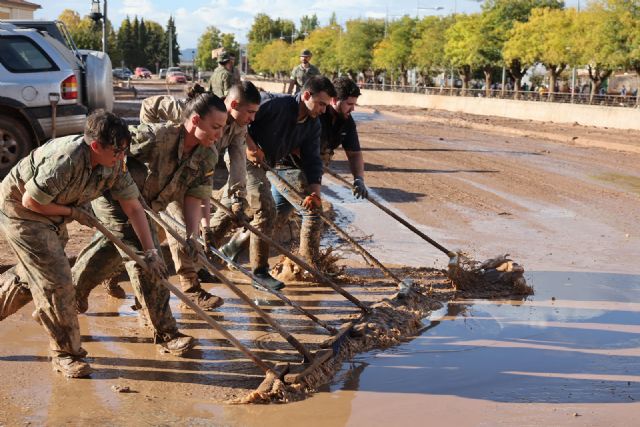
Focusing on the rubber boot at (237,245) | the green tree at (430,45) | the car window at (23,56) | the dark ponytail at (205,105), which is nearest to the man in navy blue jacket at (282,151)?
the rubber boot at (237,245)

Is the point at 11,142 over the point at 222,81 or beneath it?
beneath

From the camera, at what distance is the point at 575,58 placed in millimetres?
40094

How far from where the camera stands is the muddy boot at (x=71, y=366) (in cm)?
473

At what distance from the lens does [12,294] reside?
16.3 feet

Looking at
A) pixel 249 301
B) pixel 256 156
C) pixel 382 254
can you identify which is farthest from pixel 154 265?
pixel 382 254

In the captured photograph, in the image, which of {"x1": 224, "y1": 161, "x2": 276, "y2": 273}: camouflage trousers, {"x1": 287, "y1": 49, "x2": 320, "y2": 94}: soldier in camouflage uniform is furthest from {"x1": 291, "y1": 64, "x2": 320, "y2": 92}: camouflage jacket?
{"x1": 224, "y1": 161, "x2": 276, "y2": 273}: camouflage trousers

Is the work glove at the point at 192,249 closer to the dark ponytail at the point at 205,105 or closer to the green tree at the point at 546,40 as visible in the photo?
the dark ponytail at the point at 205,105

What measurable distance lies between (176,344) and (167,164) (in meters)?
1.11

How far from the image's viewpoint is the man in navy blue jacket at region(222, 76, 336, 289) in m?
6.62

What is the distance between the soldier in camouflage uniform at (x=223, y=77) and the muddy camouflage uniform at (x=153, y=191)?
20.3 ft

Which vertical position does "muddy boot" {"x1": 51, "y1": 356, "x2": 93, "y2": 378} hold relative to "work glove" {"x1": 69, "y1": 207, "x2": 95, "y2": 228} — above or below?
below

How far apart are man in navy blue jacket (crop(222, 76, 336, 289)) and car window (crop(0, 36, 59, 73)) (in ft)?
17.4

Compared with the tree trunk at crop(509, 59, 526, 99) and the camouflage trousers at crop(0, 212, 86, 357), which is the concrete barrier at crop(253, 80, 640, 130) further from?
the camouflage trousers at crop(0, 212, 86, 357)

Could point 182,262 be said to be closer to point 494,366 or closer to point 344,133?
point 344,133
